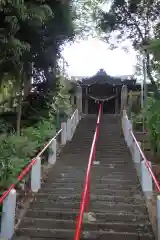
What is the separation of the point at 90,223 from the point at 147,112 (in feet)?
16.8

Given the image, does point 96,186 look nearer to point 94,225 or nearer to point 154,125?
point 94,225

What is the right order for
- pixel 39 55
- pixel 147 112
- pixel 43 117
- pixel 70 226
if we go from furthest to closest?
pixel 43 117
pixel 39 55
pixel 147 112
pixel 70 226

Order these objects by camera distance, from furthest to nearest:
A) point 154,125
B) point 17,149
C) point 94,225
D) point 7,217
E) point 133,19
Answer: point 133,19 → point 154,125 → point 17,149 → point 94,225 → point 7,217

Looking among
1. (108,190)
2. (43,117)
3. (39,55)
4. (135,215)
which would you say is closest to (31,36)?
(39,55)

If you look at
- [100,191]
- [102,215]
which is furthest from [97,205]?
[100,191]

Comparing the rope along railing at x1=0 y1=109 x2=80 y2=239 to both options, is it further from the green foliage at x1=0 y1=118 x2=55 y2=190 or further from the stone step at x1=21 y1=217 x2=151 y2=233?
the stone step at x1=21 y1=217 x2=151 y2=233

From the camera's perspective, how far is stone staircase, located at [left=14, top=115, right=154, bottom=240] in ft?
19.1

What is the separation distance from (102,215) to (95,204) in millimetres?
658

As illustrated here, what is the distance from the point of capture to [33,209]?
6.93 m

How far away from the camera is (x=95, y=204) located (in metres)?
7.16

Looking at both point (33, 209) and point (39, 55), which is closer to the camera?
point (33, 209)

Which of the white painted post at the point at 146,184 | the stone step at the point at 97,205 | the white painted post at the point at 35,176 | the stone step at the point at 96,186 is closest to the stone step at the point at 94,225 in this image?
the stone step at the point at 97,205

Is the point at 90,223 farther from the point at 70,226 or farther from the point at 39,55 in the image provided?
the point at 39,55

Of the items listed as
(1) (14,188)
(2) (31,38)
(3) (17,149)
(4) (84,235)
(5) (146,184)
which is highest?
(2) (31,38)
